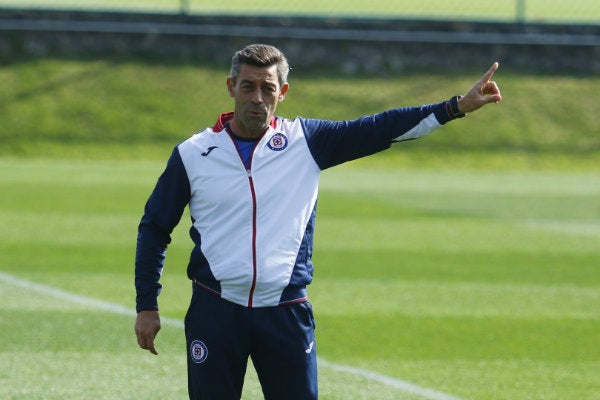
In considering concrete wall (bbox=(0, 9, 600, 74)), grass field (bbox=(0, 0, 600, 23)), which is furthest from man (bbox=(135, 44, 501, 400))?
grass field (bbox=(0, 0, 600, 23))

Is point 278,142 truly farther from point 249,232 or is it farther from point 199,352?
point 199,352

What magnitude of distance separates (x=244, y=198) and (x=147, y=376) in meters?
2.90

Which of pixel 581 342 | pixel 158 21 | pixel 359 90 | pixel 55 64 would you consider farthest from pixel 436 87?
pixel 581 342

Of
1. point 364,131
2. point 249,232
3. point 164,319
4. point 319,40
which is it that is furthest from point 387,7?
point 249,232

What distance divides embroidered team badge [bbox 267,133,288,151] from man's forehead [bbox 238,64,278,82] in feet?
0.77

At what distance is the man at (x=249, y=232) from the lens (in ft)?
15.3

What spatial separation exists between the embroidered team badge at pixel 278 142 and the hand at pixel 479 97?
2.31 feet

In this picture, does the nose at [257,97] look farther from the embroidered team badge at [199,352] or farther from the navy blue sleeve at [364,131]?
the embroidered team badge at [199,352]

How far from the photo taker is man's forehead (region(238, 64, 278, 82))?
4691mm

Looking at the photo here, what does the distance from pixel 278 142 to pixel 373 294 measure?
5.61m

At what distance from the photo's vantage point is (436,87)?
976 inches

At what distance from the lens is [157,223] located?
4793 mm

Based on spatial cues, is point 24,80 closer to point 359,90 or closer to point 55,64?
point 55,64

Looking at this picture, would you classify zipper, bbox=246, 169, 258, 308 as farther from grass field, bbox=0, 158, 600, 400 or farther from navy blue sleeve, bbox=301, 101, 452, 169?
grass field, bbox=0, 158, 600, 400
